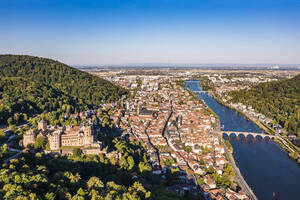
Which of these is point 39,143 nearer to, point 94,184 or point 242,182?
point 94,184

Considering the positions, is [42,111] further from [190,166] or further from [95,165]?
[190,166]

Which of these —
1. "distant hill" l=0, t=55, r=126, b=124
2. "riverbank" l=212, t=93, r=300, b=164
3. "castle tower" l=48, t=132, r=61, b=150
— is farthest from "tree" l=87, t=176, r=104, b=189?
"riverbank" l=212, t=93, r=300, b=164

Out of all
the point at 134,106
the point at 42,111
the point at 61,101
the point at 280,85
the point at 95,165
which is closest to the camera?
the point at 95,165

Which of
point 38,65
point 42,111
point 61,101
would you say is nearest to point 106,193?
point 42,111

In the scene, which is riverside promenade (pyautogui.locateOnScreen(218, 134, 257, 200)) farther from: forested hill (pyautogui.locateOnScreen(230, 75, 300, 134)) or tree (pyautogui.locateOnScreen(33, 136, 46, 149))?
tree (pyautogui.locateOnScreen(33, 136, 46, 149))

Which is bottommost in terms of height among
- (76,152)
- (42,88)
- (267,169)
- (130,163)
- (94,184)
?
(267,169)

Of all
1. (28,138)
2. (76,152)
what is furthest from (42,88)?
(76,152)
